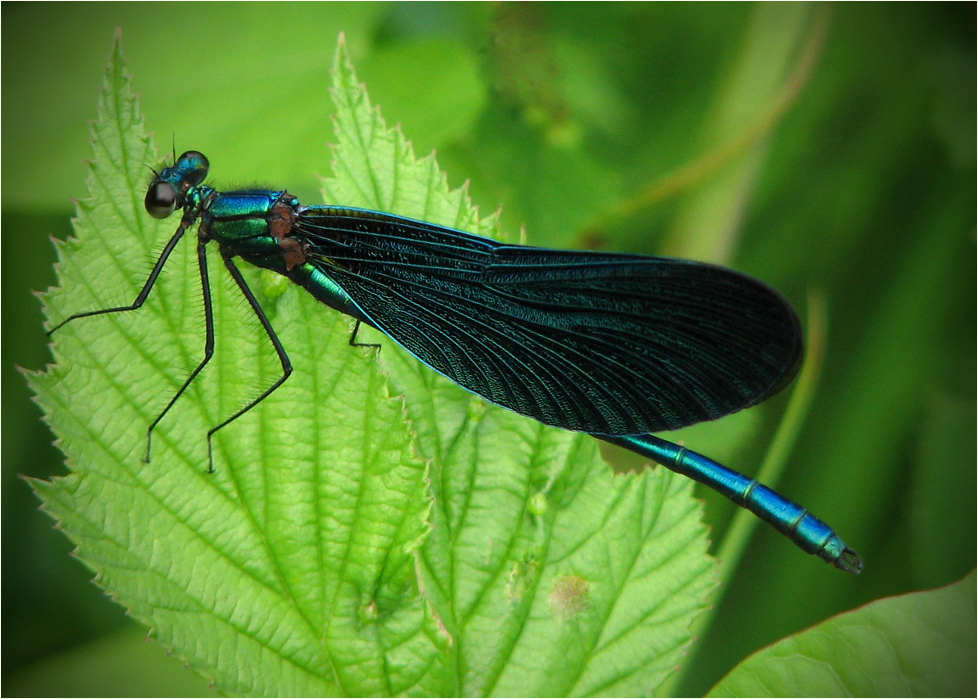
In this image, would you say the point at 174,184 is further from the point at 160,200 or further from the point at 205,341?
the point at 205,341

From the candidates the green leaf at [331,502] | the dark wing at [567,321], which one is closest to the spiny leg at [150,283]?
→ the green leaf at [331,502]

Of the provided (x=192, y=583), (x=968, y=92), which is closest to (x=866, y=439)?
(x=968, y=92)

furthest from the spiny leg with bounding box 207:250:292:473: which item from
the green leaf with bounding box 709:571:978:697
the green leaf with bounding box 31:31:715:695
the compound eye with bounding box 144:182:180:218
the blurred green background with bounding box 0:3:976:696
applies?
the green leaf with bounding box 709:571:978:697

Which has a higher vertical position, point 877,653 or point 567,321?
point 567,321

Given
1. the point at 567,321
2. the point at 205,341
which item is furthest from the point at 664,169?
the point at 205,341

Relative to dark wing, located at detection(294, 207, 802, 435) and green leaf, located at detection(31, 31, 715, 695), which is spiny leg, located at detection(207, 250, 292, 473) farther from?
dark wing, located at detection(294, 207, 802, 435)

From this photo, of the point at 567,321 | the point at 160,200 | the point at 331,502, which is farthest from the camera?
the point at 567,321

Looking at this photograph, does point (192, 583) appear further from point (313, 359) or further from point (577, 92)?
point (577, 92)

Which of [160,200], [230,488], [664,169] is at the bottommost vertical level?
[230,488]
